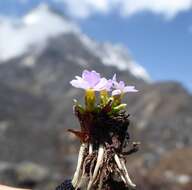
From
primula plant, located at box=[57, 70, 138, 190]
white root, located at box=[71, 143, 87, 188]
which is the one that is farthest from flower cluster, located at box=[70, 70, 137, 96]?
white root, located at box=[71, 143, 87, 188]

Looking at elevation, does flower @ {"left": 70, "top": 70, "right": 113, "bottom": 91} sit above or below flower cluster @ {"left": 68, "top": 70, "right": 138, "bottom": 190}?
above

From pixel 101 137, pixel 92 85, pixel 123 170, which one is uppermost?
pixel 92 85

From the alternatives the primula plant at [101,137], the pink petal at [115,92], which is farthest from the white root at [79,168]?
the pink petal at [115,92]

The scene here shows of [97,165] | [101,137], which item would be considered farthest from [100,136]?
[97,165]

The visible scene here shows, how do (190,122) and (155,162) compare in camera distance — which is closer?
(155,162)

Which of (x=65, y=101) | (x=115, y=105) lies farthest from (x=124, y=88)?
(x=65, y=101)

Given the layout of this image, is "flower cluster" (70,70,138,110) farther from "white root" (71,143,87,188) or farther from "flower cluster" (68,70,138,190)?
"white root" (71,143,87,188)

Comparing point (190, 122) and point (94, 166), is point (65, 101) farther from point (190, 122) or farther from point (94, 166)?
point (94, 166)

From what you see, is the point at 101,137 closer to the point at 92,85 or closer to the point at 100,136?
the point at 100,136
